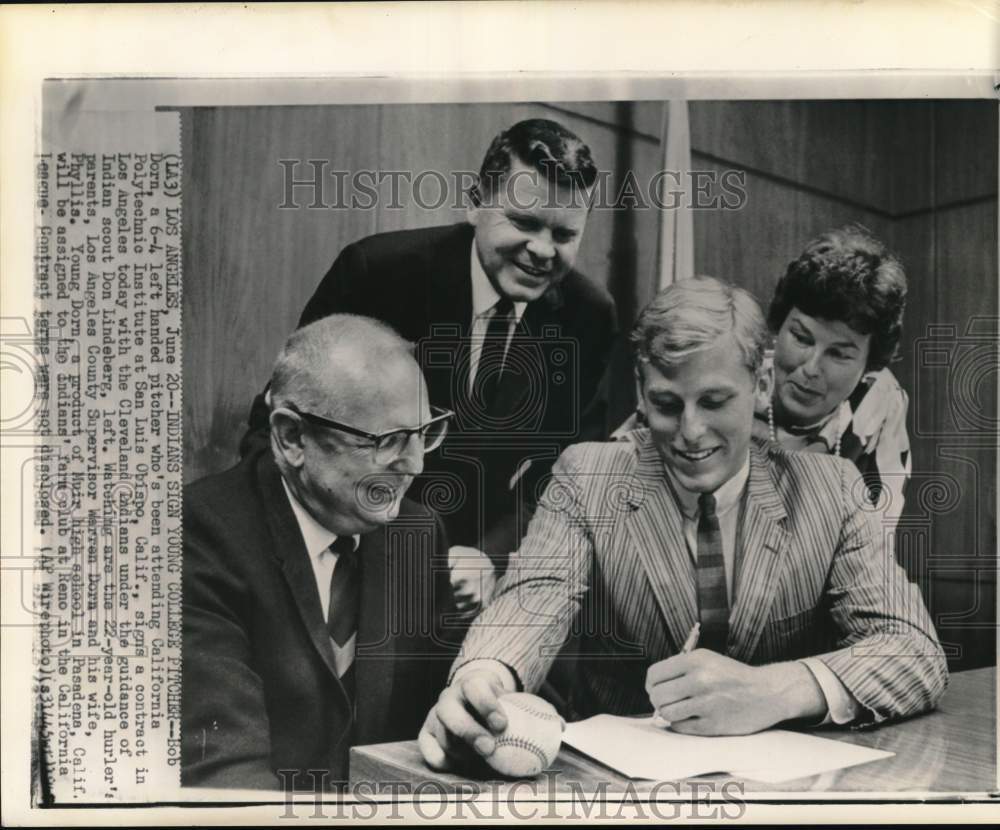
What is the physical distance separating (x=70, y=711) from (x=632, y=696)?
1.80 metres

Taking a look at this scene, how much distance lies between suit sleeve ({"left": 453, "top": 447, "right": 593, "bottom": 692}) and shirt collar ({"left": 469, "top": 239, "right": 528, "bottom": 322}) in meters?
0.49

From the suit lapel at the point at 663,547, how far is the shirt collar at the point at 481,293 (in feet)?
1.95

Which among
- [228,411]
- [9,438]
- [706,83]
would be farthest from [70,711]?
[706,83]

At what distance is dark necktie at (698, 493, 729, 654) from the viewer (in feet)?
10.3

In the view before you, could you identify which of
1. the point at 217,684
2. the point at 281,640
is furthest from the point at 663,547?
the point at 217,684

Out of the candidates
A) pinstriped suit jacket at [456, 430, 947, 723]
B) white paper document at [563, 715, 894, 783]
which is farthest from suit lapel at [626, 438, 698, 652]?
white paper document at [563, 715, 894, 783]

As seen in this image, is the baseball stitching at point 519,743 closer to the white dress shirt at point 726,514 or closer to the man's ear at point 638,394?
the white dress shirt at point 726,514

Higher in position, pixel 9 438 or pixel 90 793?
pixel 9 438

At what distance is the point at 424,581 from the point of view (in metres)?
3.15

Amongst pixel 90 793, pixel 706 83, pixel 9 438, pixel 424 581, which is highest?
pixel 706 83

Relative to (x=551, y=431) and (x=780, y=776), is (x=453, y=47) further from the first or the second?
(x=780, y=776)

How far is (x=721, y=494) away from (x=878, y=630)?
2.17 ft

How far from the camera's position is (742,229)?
3.18 meters
